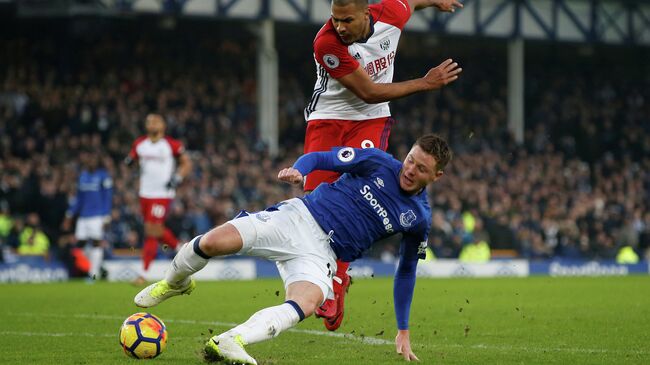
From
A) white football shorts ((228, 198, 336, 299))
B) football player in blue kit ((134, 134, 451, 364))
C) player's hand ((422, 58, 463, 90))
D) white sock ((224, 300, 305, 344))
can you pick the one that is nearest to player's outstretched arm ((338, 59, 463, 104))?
player's hand ((422, 58, 463, 90))

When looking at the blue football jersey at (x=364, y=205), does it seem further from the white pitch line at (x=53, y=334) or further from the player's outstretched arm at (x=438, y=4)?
the white pitch line at (x=53, y=334)

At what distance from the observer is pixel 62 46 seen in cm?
2733

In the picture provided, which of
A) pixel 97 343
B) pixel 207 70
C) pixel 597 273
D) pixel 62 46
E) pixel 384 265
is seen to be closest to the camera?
pixel 97 343

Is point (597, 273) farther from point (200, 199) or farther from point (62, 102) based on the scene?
point (62, 102)

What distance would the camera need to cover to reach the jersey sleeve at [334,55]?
8430 mm

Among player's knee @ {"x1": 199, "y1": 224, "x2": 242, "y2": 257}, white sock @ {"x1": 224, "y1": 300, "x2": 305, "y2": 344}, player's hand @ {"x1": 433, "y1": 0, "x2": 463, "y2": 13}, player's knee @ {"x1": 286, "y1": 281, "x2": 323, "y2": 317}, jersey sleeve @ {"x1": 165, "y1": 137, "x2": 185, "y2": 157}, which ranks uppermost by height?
player's hand @ {"x1": 433, "y1": 0, "x2": 463, "y2": 13}

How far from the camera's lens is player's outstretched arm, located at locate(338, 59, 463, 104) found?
8.15 metres

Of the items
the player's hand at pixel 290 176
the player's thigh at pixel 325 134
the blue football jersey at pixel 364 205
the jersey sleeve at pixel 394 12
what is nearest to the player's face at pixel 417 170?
the blue football jersey at pixel 364 205

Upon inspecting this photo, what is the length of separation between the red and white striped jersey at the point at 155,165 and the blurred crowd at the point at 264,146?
276 centimetres

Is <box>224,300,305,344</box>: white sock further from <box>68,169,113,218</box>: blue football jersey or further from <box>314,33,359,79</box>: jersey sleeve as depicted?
<box>68,169,113,218</box>: blue football jersey

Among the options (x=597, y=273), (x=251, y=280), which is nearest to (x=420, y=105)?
(x=597, y=273)

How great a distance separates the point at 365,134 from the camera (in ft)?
30.1

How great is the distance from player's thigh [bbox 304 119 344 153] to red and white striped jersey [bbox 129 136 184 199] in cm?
773

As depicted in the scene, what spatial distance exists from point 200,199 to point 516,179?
9331mm
